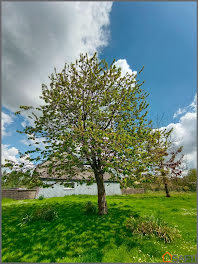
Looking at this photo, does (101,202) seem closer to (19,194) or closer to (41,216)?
(41,216)

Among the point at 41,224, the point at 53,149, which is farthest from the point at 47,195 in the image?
the point at 53,149

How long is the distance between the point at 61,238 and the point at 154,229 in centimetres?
476

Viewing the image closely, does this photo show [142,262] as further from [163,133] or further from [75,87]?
[75,87]

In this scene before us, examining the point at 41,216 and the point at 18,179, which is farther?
the point at 41,216

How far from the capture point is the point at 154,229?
→ 6.80 metres

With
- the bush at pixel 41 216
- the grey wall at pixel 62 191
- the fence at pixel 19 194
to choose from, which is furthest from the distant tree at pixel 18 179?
the fence at pixel 19 194

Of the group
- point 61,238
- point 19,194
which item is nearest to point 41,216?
point 61,238

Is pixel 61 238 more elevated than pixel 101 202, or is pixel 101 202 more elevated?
pixel 101 202

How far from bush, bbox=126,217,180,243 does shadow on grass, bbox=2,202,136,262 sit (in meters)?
0.60

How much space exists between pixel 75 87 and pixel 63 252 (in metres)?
9.79

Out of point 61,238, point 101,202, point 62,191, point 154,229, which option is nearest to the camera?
point 61,238

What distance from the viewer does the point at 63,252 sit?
547cm

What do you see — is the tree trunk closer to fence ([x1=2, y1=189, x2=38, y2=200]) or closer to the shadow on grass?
the shadow on grass

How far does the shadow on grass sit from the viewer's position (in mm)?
5309
